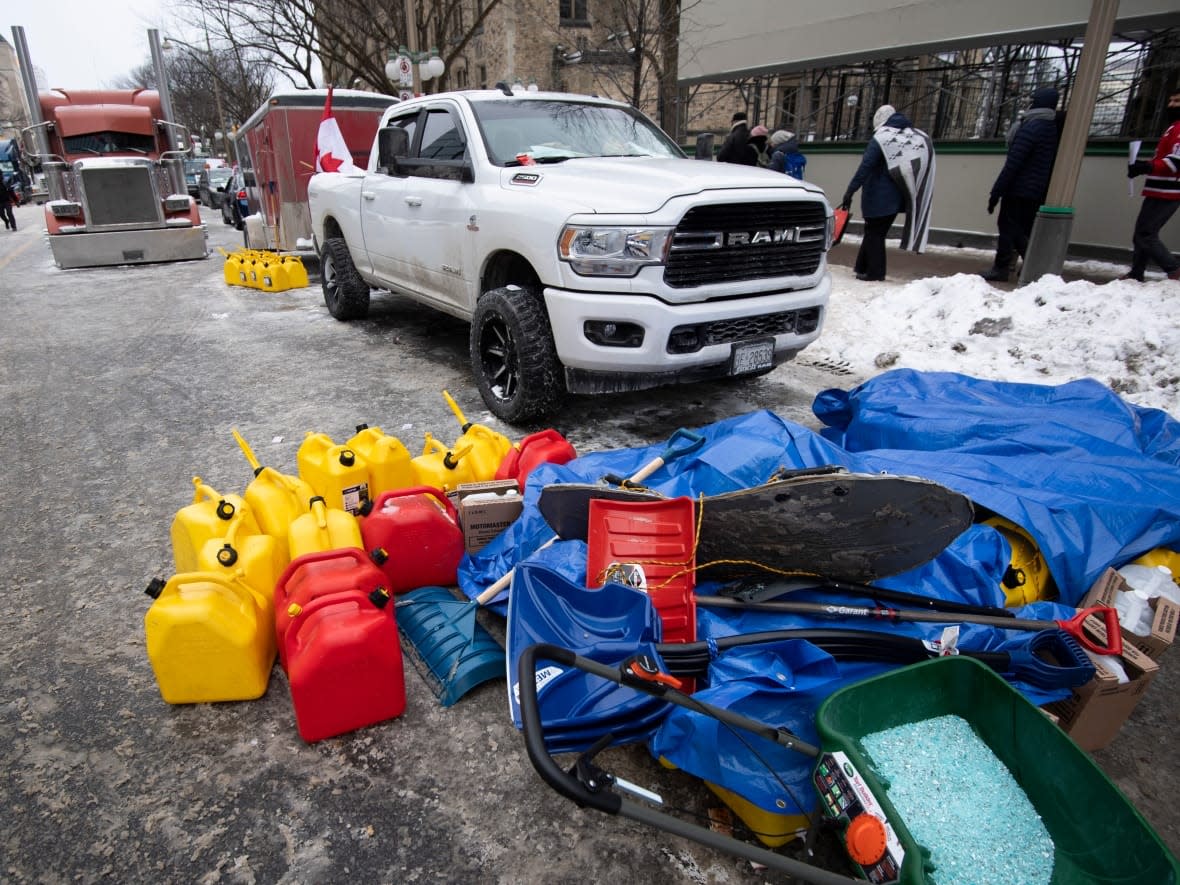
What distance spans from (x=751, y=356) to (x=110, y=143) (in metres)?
16.8

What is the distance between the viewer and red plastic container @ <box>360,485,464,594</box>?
9.29 ft

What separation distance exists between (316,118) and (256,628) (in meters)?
11.4

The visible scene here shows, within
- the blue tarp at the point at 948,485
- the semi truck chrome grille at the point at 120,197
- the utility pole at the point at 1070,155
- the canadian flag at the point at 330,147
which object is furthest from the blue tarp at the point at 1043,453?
the semi truck chrome grille at the point at 120,197

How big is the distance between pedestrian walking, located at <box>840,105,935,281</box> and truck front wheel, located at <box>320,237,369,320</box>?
19.0 ft

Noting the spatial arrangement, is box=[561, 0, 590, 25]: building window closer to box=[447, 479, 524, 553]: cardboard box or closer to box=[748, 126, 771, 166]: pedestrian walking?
box=[748, 126, 771, 166]: pedestrian walking

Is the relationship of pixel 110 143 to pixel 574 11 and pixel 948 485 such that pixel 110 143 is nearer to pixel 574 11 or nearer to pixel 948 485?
pixel 948 485

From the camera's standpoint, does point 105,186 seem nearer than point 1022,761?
No

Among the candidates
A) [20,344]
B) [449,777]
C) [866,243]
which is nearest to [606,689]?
[449,777]

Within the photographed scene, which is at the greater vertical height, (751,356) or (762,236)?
(762,236)

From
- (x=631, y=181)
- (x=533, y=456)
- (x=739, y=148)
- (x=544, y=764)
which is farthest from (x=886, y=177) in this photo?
(x=544, y=764)

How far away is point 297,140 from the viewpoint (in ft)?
38.1

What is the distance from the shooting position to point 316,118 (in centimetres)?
1160

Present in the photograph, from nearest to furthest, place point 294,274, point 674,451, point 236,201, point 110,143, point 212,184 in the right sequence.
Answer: point 674,451
point 294,274
point 110,143
point 236,201
point 212,184

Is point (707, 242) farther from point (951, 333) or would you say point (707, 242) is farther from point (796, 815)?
point (951, 333)
